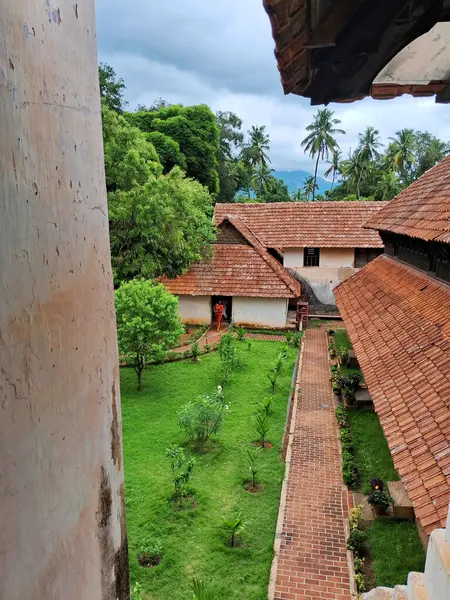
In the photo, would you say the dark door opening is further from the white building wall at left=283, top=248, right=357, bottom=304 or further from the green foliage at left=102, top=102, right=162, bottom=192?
the green foliage at left=102, top=102, right=162, bottom=192

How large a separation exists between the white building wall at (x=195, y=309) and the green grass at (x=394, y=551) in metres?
12.5

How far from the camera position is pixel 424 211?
28.6ft

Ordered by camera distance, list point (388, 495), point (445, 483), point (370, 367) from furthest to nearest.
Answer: point (388, 495) → point (370, 367) → point (445, 483)

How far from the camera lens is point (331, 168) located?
44562 millimetres

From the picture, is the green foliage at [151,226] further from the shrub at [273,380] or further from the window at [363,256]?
the window at [363,256]

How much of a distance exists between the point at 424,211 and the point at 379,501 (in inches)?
214

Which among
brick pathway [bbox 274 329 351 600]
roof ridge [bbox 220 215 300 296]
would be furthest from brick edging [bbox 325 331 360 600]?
roof ridge [bbox 220 215 300 296]

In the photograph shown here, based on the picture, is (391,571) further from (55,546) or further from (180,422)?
(55,546)

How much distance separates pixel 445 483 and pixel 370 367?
3.03m

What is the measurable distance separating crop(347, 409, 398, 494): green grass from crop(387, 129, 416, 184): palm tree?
32.9m

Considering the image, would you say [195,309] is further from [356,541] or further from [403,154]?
[403,154]

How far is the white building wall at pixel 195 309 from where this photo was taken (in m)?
18.7

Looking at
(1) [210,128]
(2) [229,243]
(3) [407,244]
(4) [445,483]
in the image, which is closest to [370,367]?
(4) [445,483]

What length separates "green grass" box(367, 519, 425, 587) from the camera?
231 inches
